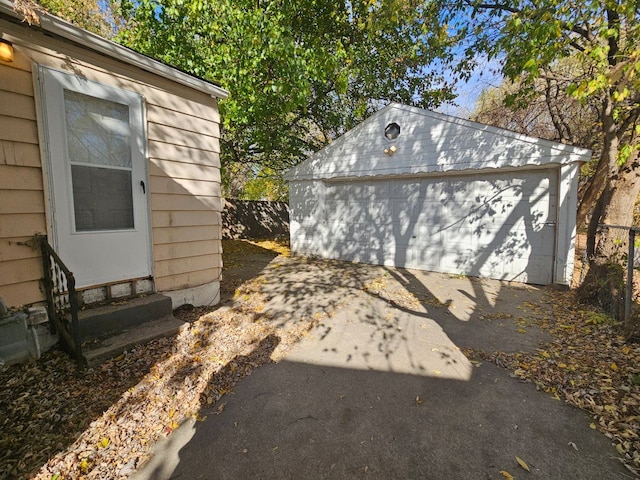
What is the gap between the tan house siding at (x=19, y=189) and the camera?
2.61m

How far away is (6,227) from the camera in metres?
2.63

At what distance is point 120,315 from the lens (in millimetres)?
3180

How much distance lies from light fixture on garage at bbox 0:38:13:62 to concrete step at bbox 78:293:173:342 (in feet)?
7.85

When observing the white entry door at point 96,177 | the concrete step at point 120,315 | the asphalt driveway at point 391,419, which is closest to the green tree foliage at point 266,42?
the white entry door at point 96,177

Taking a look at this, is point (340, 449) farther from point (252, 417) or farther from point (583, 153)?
point (583, 153)

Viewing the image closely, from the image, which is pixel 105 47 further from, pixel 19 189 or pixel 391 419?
pixel 391 419

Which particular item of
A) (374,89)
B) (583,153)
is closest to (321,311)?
(583,153)

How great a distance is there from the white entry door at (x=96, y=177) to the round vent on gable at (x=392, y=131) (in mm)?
5586

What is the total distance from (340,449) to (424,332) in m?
2.20

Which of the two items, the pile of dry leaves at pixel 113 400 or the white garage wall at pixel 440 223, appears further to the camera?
the white garage wall at pixel 440 223

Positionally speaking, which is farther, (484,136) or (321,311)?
(484,136)

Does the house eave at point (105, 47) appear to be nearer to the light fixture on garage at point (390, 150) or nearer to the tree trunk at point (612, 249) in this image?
the light fixture on garage at point (390, 150)

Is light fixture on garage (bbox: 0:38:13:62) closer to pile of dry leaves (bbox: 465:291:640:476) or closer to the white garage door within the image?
pile of dry leaves (bbox: 465:291:640:476)

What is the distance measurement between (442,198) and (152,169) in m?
5.97
